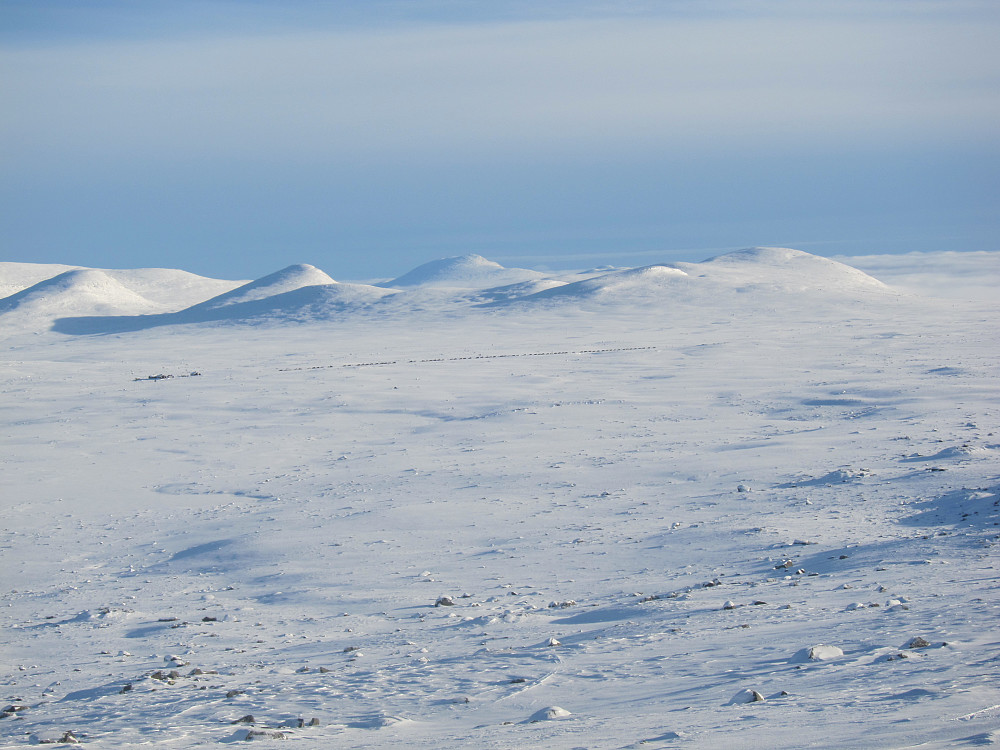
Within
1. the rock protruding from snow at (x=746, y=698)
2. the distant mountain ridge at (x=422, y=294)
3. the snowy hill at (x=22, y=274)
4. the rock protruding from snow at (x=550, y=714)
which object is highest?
the snowy hill at (x=22, y=274)

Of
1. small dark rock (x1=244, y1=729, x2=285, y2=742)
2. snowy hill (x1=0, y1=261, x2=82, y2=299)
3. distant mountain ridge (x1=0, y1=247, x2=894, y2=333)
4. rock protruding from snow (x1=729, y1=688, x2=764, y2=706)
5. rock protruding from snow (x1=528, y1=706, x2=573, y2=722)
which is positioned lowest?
small dark rock (x1=244, y1=729, x2=285, y2=742)

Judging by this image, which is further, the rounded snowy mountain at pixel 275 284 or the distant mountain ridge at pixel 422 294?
the rounded snowy mountain at pixel 275 284

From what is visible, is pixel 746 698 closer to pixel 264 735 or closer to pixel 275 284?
pixel 264 735

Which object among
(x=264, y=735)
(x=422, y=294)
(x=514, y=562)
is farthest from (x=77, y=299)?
(x=264, y=735)

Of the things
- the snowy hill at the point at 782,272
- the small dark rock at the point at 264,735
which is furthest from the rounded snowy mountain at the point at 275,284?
the small dark rock at the point at 264,735

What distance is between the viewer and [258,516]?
1747 centimetres

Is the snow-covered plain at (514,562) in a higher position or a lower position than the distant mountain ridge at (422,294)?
lower

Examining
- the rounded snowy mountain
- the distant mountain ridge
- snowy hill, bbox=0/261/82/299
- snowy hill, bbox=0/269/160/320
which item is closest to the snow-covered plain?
the distant mountain ridge

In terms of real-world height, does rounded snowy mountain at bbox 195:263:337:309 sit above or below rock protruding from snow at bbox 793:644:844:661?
above

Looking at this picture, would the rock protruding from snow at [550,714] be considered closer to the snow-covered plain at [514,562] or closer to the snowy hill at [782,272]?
the snow-covered plain at [514,562]

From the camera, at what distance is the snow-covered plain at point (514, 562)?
7316mm

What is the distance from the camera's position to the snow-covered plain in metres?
7.32

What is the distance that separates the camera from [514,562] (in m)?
13.3

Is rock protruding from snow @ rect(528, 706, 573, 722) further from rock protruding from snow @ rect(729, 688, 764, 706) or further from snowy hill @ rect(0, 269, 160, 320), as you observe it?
snowy hill @ rect(0, 269, 160, 320)
